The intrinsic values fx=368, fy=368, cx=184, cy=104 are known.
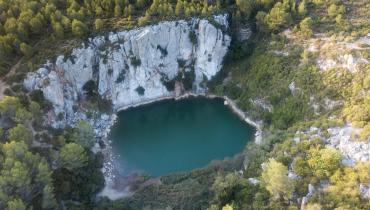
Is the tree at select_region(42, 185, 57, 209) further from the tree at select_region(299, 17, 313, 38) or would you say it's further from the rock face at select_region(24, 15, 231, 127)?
the tree at select_region(299, 17, 313, 38)

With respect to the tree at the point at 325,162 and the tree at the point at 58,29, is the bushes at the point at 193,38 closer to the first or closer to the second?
the tree at the point at 58,29

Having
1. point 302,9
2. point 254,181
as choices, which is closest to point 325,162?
point 254,181

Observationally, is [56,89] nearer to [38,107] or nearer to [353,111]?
[38,107]

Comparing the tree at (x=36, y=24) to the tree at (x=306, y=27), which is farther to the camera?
the tree at (x=306, y=27)

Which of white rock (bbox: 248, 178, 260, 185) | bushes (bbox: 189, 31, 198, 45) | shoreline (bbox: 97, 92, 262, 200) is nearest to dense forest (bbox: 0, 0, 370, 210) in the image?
white rock (bbox: 248, 178, 260, 185)

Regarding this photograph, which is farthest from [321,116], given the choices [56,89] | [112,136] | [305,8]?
[56,89]

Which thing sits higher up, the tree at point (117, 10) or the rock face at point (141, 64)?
the tree at point (117, 10)

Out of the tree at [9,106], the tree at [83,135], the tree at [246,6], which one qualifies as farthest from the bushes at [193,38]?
the tree at [9,106]
